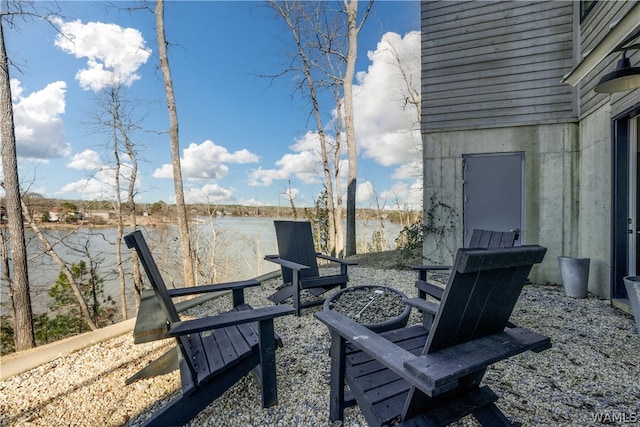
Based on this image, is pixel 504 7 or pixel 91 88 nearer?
pixel 504 7

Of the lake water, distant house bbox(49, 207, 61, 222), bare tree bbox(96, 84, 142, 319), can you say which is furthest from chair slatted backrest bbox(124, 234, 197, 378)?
bare tree bbox(96, 84, 142, 319)

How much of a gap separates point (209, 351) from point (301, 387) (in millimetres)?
626

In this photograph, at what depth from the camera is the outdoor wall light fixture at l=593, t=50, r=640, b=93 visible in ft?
7.17

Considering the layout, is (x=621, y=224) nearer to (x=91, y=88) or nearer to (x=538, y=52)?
(x=538, y=52)

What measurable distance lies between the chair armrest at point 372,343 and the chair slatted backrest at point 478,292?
11 cm

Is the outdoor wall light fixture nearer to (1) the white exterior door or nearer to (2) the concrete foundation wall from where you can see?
(2) the concrete foundation wall

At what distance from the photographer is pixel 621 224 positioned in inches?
126

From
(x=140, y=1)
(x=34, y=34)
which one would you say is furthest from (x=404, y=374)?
(x=140, y=1)

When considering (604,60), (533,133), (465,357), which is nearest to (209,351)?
(465,357)

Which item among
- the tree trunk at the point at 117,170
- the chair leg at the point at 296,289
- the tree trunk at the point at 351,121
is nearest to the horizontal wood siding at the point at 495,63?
the tree trunk at the point at 351,121

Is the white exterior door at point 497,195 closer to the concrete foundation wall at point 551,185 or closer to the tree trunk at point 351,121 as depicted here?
the concrete foundation wall at point 551,185

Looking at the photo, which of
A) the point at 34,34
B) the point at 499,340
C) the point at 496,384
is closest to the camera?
the point at 499,340

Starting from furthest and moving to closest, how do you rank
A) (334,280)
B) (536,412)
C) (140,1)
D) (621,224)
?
1. (140,1)
2. (334,280)
3. (621,224)
4. (536,412)

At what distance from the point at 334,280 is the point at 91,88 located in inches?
294
